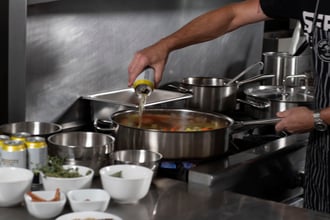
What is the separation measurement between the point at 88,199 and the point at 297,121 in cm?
76

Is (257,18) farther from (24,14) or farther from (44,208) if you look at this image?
(44,208)

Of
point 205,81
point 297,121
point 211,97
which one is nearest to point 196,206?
point 297,121

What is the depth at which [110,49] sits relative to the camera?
2.67 m

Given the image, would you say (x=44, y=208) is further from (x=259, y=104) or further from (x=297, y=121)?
(x=259, y=104)

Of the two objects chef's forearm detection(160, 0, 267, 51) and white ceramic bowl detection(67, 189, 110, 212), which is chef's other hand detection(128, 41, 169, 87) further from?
white ceramic bowl detection(67, 189, 110, 212)

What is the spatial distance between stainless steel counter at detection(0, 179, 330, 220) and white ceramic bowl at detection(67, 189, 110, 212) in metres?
0.04

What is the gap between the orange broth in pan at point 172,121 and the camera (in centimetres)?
236

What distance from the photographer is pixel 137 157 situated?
2.12 m

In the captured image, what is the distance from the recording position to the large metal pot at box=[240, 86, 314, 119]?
2807 millimetres

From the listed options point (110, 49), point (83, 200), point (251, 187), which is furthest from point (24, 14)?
point (251, 187)

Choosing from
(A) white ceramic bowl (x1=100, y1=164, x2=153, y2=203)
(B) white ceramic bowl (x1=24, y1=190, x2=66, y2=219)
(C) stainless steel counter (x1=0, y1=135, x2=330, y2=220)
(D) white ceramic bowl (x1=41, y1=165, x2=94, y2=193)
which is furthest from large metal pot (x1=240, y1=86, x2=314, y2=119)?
(B) white ceramic bowl (x1=24, y1=190, x2=66, y2=219)

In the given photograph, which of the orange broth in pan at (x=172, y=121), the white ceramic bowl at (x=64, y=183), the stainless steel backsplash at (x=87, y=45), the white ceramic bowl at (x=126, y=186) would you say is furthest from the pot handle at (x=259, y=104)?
the white ceramic bowl at (x=64, y=183)

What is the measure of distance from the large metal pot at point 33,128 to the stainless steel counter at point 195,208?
269 millimetres

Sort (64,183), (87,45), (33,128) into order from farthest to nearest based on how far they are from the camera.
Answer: (87,45) → (33,128) → (64,183)
